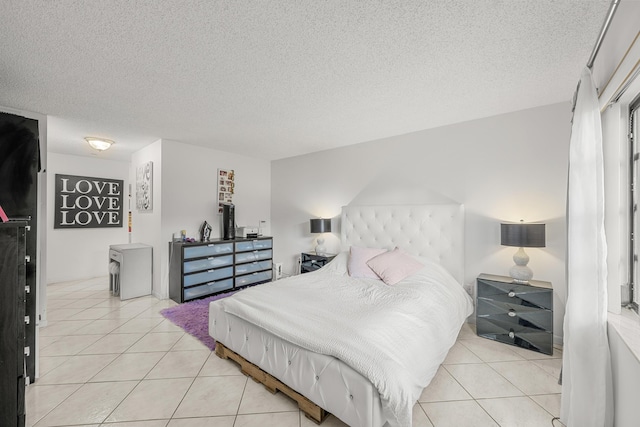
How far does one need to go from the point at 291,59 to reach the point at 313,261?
9.80ft

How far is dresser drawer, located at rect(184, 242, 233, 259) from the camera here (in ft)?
12.3

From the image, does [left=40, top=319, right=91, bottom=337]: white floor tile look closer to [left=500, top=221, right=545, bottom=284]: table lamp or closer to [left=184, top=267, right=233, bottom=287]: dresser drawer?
[left=184, top=267, right=233, bottom=287]: dresser drawer

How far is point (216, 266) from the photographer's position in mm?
4090

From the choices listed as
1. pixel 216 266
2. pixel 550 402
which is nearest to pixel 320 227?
pixel 216 266

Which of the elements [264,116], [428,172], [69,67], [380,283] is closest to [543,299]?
[380,283]

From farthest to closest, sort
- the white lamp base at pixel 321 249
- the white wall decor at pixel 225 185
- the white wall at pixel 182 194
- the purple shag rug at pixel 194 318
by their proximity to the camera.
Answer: the white wall decor at pixel 225 185 < the white lamp base at pixel 321 249 < the white wall at pixel 182 194 < the purple shag rug at pixel 194 318

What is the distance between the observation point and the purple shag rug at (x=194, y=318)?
2.68 m

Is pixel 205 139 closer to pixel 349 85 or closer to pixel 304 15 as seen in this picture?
pixel 349 85

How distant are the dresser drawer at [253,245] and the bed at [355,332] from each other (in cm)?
198

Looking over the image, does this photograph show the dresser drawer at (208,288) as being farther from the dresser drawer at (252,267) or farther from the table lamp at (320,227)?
the table lamp at (320,227)

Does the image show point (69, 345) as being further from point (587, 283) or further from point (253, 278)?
point (587, 283)

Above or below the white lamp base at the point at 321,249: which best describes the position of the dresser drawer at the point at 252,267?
below

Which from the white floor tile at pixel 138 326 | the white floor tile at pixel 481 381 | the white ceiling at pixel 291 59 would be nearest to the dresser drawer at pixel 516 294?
the white floor tile at pixel 481 381

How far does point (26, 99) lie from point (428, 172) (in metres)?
4.51
